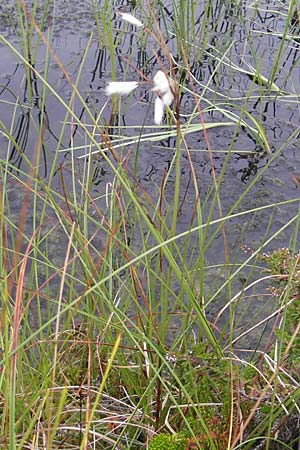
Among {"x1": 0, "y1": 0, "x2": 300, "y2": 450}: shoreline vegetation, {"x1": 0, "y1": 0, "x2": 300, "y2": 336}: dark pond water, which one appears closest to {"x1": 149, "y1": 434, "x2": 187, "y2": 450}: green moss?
{"x1": 0, "y1": 0, "x2": 300, "y2": 450}: shoreline vegetation

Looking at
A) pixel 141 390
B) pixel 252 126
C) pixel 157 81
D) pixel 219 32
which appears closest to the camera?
pixel 157 81

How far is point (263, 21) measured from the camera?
126 inches

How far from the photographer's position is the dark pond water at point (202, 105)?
206 centimetres

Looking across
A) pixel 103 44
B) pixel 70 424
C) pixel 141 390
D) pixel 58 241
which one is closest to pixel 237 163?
pixel 58 241

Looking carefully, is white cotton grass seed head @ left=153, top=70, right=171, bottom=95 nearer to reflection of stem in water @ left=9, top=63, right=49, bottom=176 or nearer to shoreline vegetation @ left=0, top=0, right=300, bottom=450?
shoreline vegetation @ left=0, top=0, right=300, bottom=450

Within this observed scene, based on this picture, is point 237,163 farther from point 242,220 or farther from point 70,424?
point 70,424

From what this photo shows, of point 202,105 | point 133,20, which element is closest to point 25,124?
point 202,105

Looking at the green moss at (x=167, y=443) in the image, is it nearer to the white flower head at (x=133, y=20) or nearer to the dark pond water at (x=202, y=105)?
the white flower head at (x=133, y=20)

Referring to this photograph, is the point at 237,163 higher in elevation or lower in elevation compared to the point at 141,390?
higher

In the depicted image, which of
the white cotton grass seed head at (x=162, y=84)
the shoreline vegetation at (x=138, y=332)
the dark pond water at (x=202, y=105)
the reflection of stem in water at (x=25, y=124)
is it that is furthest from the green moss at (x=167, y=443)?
the reflection of stem in water at (x=25, y=124)

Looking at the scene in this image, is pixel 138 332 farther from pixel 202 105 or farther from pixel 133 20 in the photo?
pixel 202 105

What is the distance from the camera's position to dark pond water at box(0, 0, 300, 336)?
2.06 metres

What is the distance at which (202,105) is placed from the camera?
2.52 m

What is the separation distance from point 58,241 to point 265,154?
856 mm
